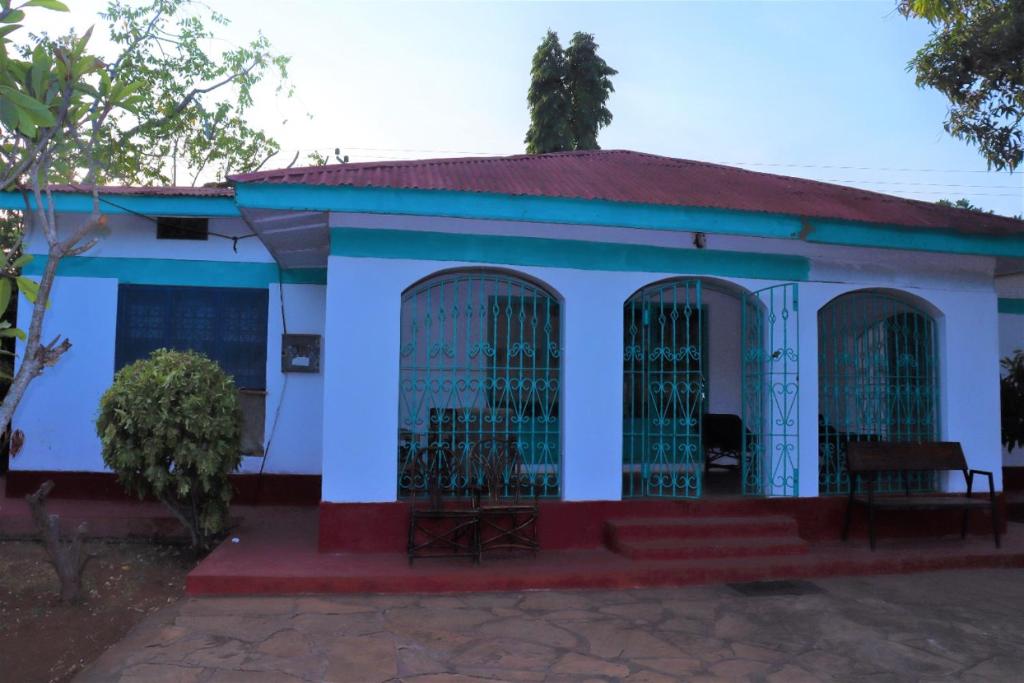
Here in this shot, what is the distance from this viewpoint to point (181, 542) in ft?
21.7

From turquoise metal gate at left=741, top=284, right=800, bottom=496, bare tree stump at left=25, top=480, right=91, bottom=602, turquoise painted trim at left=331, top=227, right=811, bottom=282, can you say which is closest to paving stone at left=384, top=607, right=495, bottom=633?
bare tree stump at left=25, top=480, right=91, bottom=602

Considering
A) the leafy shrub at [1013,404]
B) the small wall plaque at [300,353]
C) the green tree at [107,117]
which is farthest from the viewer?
the leafy shrub at [1013,404]

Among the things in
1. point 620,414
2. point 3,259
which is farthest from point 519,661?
point 3,259

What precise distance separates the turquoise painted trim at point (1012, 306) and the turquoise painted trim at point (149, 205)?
8983mm

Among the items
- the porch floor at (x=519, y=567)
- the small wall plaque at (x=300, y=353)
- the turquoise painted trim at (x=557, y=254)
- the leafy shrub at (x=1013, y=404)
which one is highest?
the turquoise painted trim at (x=557, y=254)

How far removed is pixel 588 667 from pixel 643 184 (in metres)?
4.39

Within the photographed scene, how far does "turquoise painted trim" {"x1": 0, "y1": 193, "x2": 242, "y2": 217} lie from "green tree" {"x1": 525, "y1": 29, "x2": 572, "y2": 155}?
40.6 ft

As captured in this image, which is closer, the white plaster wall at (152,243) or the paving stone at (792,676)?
the paving stone at (792,676)

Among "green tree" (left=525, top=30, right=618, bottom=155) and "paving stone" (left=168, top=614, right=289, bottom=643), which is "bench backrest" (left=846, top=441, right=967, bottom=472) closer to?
"paving stone" (left=168, top=614, right=289, bottom=643)

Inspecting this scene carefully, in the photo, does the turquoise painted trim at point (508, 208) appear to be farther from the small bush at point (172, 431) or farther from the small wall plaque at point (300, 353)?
the small wall plaque at point (300, 353)

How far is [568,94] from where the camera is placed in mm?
19641

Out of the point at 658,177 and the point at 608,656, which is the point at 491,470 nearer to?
the point at 608,656

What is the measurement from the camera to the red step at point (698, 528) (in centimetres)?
596

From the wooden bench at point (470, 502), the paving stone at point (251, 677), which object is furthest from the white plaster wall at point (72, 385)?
the paving stone at point (251, 677)
